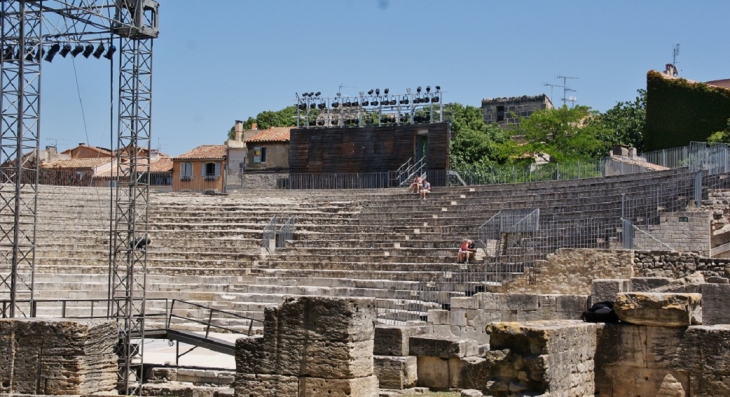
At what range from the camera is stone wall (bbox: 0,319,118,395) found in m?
12.4

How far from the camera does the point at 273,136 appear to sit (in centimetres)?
4250

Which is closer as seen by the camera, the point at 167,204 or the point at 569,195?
the point at 569,195

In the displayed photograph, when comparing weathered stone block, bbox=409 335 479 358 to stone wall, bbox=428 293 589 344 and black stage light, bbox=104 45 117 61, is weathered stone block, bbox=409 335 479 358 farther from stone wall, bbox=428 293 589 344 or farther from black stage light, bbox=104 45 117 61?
black stage light, bbox=104 45 117 61

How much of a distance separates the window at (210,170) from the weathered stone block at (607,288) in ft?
102

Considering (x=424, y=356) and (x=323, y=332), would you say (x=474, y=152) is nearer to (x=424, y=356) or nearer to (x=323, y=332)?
(x=424, y=356)

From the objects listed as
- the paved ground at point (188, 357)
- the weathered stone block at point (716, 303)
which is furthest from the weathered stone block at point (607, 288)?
the paved ground at point (188, 357)

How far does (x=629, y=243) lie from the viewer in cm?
2056

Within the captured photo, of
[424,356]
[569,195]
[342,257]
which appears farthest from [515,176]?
[424,356]

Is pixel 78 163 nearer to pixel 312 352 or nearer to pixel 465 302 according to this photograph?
pixel 465 302

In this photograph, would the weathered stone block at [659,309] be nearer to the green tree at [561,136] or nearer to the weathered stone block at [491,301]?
the weathered stone block at [491,301]

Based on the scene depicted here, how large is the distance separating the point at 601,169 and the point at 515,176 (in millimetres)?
2648

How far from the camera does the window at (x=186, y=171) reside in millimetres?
46216

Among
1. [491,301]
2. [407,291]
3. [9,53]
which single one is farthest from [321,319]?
[9,53]

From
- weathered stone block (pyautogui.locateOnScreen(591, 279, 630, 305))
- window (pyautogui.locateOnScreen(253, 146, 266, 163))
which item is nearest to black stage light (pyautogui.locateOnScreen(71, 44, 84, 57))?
weathered stone block (pyautogui.locateOnScreen(591, 279, 630, 305))
